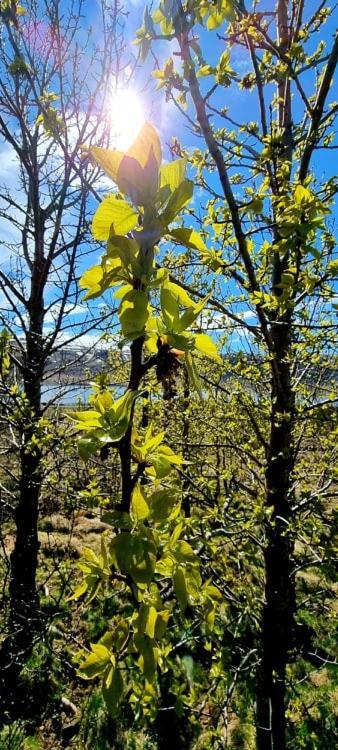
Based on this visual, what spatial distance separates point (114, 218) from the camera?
0.71m

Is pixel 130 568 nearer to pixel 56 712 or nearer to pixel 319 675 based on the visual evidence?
pixel 56 712

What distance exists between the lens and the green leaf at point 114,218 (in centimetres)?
69

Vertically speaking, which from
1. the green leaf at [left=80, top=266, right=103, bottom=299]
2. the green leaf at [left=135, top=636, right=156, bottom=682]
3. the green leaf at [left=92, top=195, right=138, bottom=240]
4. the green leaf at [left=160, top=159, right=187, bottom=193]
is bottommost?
the green leaf at [left=135, top=636, right=156, bottom=682]

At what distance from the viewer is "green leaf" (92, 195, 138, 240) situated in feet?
2.27

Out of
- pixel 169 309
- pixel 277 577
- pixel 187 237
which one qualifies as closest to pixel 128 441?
pixel 169 309

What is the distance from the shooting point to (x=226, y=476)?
10.9 ft

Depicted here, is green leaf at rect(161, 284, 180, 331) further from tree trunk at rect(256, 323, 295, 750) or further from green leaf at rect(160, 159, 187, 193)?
tree trunk at rect(256, 323, 295, 750)

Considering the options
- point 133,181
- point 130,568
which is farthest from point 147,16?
point 130,568

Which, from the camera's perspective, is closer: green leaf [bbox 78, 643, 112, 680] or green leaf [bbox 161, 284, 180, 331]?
green leaf [bbox 161, 284, 180, 331]

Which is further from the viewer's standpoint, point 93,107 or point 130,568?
point 93,107

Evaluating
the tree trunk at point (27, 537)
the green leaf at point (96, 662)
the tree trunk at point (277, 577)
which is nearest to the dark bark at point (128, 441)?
the green leaf at point (96, 662)

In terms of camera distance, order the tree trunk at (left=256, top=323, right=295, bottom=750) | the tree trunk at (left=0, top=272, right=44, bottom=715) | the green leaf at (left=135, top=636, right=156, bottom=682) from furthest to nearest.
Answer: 1. the tree trunk at (left=0, top=272, right=44, bottom=715)
2. the tree trunk at (left=256, top=323, right=295, bottom=750)
3. the green leaf at (left=135, top=636, right=156, bottom=682)

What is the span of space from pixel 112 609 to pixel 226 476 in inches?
171

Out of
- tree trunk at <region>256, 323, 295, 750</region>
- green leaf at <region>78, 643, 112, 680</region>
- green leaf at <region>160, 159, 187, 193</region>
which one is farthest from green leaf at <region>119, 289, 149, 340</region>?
tree trunk at <region>256, 323, 295, 750</region>
